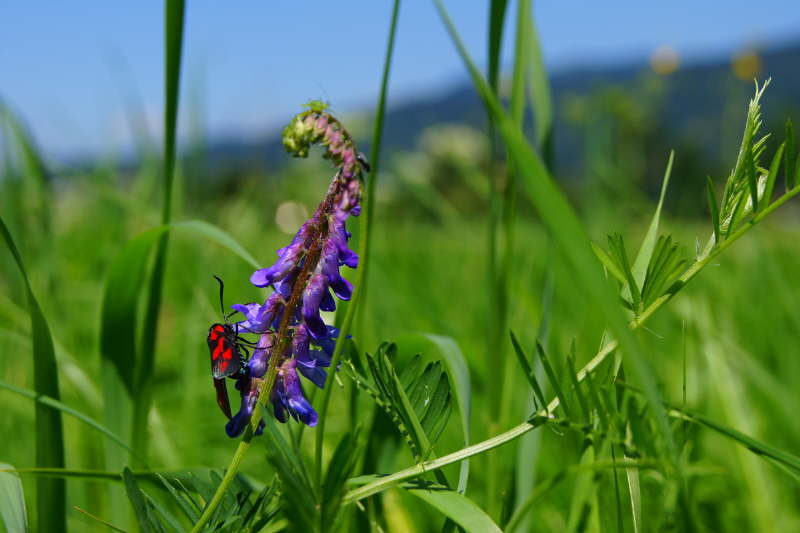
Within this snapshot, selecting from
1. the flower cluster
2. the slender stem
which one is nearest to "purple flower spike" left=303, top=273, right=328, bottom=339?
the flower cluster

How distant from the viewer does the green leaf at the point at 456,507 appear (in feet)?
2.15

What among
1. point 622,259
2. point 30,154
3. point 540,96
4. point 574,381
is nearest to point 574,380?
point 574,381

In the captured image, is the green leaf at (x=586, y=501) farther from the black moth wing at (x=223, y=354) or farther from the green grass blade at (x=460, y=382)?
the black moth wing at (x=223, y=354)

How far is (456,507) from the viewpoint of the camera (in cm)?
67

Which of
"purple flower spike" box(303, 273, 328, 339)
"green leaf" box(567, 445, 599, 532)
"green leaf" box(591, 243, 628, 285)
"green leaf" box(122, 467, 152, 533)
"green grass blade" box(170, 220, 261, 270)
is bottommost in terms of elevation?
"green leaf" box(567, 445, 599, 532)

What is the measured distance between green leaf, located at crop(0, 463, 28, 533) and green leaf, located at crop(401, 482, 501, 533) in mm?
422

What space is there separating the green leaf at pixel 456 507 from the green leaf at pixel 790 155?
42 cm

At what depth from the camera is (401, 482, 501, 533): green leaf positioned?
0.66 m

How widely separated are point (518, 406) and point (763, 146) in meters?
1.24

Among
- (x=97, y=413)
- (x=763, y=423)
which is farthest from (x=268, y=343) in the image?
(x=763, y=423)

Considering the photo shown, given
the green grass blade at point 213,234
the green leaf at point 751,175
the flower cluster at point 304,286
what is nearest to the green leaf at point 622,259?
the green leaf at point 751,175

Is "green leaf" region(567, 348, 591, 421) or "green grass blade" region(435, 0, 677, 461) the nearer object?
"green grass blade" region(435, 0, 677, 461)

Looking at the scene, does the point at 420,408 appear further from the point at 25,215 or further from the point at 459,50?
the point at 25,215

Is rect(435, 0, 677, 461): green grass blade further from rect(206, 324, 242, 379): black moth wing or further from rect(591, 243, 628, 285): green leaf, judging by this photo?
rect(206, 324, 242, 379): black moth wing
